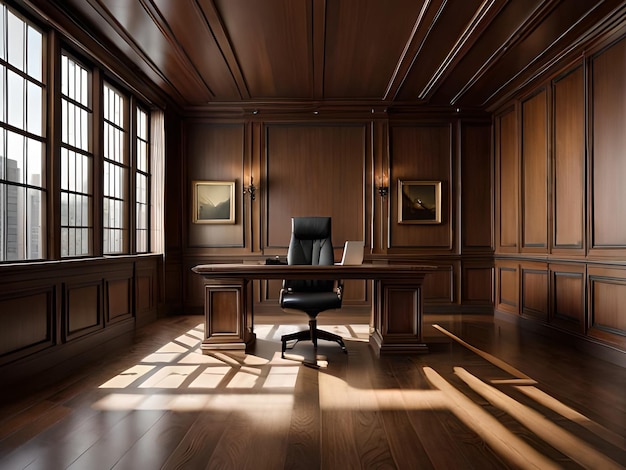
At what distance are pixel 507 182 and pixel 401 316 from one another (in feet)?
10.1

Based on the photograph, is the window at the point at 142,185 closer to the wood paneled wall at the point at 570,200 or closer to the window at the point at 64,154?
the window at the point at 64,154

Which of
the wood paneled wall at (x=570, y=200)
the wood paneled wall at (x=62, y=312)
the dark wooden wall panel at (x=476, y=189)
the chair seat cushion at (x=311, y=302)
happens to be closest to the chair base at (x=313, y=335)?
the chair seat cushion at (x=311, y=302)

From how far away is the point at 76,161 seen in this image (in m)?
4.42

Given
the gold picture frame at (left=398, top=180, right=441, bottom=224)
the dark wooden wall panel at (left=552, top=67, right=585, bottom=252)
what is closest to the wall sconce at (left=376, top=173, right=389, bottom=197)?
the gold picture frame at (left=398, top=180, right=441, bottom=224)

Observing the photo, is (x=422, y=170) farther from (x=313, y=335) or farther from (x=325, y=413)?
(x=325, y=413)

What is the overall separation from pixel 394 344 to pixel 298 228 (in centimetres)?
148

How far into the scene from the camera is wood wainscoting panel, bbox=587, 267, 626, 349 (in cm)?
389

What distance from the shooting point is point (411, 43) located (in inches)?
184

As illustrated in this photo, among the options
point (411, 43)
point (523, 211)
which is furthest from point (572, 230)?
point (411, 43)

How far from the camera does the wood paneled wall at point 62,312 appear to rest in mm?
A: 3287

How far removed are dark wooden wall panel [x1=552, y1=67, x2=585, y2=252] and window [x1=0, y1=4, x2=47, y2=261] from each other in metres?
4.93

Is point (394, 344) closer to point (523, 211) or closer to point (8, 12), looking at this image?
point (523, 211)

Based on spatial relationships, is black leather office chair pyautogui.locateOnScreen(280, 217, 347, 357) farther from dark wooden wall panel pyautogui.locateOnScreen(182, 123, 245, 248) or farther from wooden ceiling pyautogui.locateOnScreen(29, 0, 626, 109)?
dark wooden wall panel pyautogui.locateOnScreen(182, 123, 245, 248)

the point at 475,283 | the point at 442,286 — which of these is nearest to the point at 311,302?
the point at 442,286
